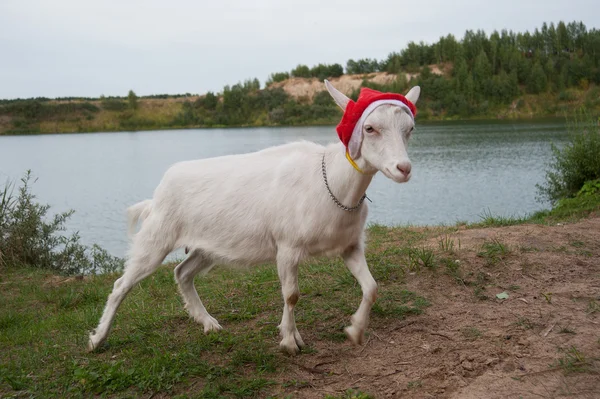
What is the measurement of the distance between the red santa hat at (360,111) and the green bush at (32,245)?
8.04 m

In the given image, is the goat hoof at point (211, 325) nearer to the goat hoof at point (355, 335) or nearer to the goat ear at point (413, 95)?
the goat hoof at point (355, 335)

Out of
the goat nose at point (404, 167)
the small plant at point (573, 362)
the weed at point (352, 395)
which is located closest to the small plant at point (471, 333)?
the small plant at point (573, 362)

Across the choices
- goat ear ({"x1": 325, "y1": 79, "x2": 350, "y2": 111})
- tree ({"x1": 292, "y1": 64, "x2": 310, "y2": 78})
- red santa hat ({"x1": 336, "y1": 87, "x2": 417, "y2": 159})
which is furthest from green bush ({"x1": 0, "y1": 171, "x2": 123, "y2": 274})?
tree ({"x1": 292, "y1": 64, "x2": 310, "y2": 78})

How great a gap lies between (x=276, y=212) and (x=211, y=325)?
57.1 inches

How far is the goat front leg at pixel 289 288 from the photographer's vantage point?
13.3 ft

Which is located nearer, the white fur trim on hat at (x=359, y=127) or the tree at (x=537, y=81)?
the white fur trim on hat at (x=359, y=127)

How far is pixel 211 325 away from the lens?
483 cm

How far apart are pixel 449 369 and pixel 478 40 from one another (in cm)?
9123

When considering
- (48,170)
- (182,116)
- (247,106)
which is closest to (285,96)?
(247,106)

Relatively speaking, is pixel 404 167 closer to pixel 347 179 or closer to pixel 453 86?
pixel 347 179

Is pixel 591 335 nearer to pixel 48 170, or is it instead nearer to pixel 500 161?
pixel 500 161

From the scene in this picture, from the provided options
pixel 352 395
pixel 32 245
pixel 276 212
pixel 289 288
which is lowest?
pixel 32 245

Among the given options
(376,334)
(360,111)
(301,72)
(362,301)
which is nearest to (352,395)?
(362,301)

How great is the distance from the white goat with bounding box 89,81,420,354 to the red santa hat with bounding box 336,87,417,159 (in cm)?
5
